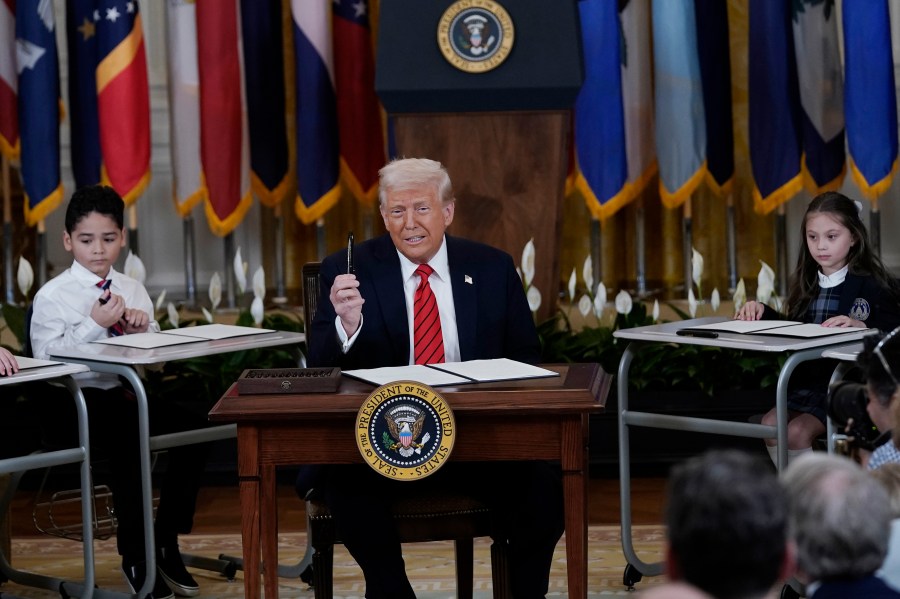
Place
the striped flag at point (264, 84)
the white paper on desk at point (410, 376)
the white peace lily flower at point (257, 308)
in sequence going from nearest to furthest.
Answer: the white paper on desk at point (410, 376)
the white peace lily flower at point (257, 308)
the striped flag at point (264, 84)

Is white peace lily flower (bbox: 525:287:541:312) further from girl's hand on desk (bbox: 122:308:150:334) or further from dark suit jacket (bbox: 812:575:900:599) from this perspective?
dark suit jacket (bbox: 812:575:900:599)

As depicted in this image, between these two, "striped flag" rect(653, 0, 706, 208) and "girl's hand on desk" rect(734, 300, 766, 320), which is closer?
"girl's hand on desk" rect(734, 300, 766, 320)

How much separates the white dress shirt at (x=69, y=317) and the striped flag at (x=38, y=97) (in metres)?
2.44

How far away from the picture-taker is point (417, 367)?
2.98 m

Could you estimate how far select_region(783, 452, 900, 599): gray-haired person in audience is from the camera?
5.23 ft

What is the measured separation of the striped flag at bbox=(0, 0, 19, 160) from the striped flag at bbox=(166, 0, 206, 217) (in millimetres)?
739

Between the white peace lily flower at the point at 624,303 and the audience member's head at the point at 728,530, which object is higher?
the white peace lily flower at the point at 624,303

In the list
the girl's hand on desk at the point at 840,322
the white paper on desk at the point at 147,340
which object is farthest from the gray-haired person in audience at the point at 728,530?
the white paper on desk at the point at 147,340

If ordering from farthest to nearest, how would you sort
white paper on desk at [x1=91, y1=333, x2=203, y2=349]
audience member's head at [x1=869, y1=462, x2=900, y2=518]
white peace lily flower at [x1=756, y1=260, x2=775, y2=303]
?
white peace lily flower at [x1=756, y1=260, x2=775, y2=303] < white paper on desk at [x1=91, y1=333, x2=203, y2=349] < audience member's head at [x1=869, y1=462, x2=900, y2=518]

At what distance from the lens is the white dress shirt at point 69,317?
3924 millimetres

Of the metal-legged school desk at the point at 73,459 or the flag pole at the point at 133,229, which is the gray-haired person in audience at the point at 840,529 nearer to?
the metal-legged school desk at the point at 73,459

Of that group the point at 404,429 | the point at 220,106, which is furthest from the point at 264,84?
the point at 404,429

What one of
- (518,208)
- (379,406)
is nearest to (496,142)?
(518,208)

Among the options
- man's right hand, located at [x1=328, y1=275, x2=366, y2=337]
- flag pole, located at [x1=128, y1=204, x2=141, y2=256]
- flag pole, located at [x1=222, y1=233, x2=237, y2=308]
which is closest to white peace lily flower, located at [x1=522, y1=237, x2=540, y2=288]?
man's right hand, located at [x1=328, y1=275, x2=366, y2=337]
